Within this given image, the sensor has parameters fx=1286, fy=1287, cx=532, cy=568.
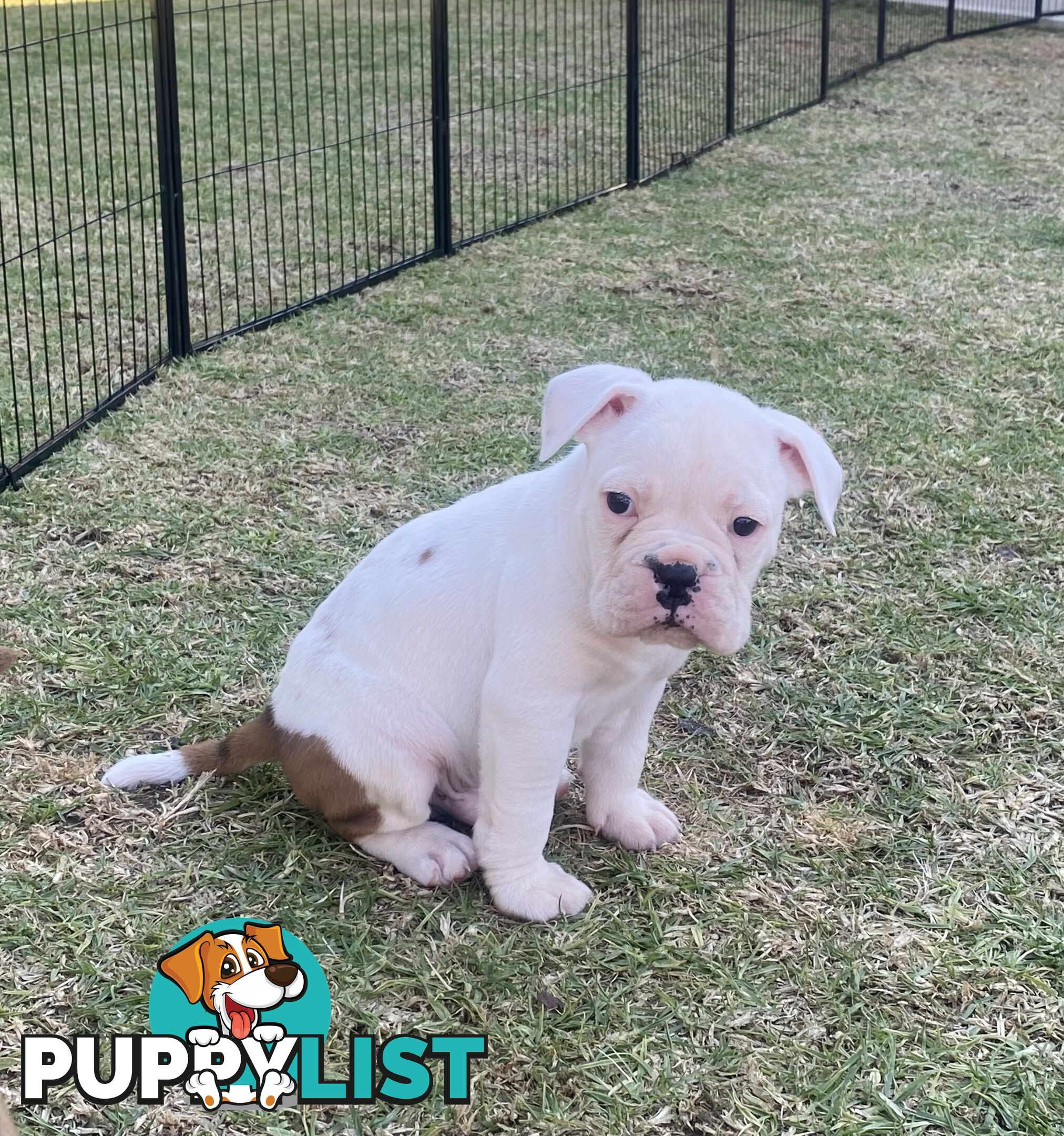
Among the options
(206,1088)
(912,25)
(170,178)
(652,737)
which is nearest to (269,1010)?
(206,1088)

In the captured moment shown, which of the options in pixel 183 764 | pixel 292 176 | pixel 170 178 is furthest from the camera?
pixel 292 176

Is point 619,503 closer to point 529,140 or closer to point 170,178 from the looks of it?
point 170,178

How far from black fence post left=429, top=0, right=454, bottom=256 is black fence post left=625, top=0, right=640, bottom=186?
5.81 feet

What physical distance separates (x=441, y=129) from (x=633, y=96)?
6.57ft

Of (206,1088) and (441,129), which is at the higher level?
(441,129)

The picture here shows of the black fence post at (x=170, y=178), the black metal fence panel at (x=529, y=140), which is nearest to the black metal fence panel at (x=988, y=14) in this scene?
the black metal fence panel at (x=529, y=140)

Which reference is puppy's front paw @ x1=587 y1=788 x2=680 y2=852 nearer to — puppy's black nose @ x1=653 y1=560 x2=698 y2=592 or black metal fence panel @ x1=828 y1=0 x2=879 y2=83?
puppy's black nose @ x1=653 y1=560 x2=698 y2=592

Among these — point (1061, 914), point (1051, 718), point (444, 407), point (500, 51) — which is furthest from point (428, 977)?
point (500, 51)

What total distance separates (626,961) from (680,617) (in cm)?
70

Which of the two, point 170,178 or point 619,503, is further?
point 170,178

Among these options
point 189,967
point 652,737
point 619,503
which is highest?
point 619,503

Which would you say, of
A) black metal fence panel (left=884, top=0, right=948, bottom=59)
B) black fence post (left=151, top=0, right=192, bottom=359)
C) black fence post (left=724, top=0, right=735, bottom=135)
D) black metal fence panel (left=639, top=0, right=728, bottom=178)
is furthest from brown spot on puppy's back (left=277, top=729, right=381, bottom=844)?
black metal fence panel (left=884, top=0, right=948, bottom=59)

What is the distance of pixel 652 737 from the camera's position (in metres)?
3.17

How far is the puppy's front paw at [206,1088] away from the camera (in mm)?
2090
